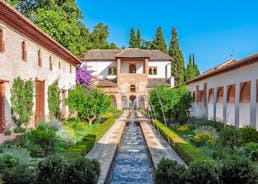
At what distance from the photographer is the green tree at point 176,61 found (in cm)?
5619

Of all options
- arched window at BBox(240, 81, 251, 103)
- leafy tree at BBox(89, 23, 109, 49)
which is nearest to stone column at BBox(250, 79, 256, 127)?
arched window at BBox(240, 81, 251, 103)

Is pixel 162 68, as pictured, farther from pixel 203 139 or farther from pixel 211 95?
pixel 203 139

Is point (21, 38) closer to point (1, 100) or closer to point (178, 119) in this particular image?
point (1, 100)

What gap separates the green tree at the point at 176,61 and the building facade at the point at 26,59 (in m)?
34.4

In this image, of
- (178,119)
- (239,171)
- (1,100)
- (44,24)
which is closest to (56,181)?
(239,171)

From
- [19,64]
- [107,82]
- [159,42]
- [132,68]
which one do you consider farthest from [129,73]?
[19,64]

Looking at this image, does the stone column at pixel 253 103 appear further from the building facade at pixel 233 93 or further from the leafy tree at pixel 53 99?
the leafy tree at pixel 53 99

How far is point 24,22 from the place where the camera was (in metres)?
13.7

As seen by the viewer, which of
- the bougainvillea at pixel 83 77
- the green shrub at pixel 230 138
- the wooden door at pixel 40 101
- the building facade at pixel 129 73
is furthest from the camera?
the building facade at pixel 129 73

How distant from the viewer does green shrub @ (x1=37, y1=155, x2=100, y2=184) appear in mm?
6402

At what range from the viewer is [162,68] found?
49188mm

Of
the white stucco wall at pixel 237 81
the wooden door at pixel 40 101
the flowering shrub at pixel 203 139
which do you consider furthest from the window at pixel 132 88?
the flowering shrub at pixel 203 139

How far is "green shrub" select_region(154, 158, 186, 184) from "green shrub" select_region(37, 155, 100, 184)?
1122 mm

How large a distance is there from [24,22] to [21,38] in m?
1.53
